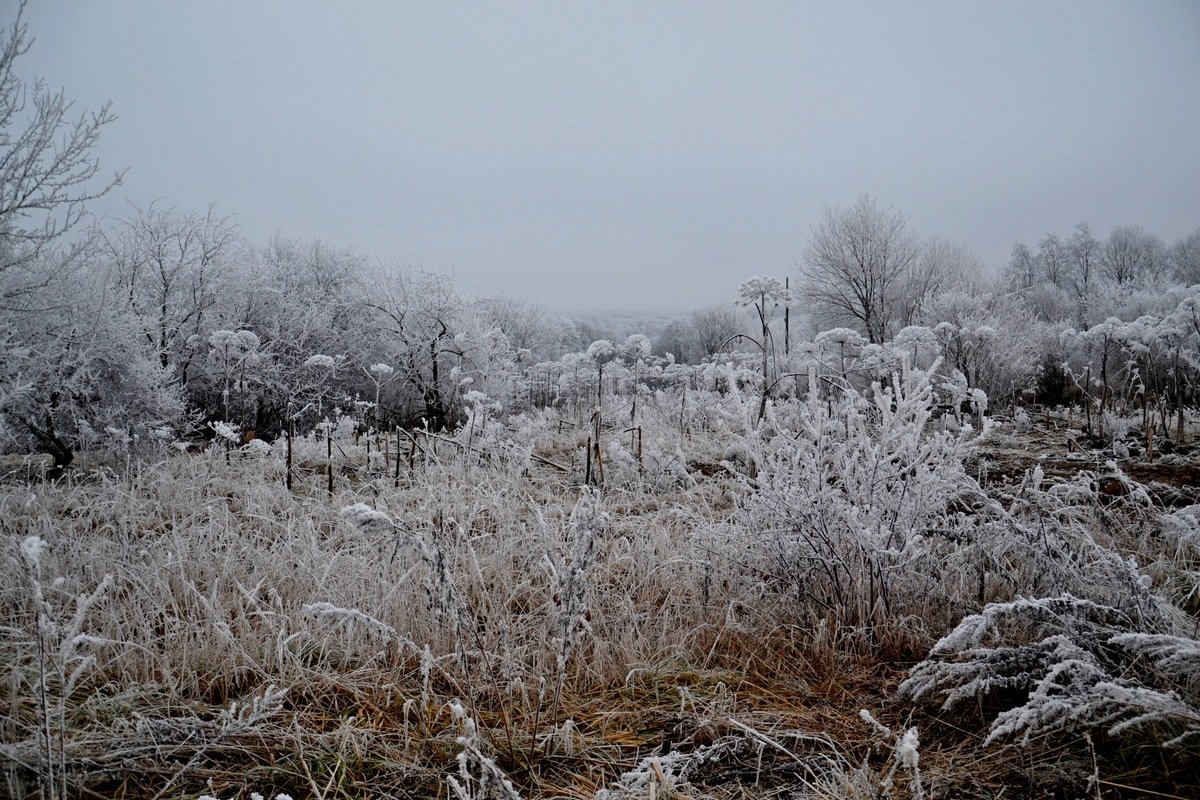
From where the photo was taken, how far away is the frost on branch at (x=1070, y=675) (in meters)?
1.26

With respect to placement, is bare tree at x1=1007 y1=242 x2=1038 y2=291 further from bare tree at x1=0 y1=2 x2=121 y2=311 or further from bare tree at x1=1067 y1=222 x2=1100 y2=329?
bare tree at x1=0 y1=2 x2=121 y2=311

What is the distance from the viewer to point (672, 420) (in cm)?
888

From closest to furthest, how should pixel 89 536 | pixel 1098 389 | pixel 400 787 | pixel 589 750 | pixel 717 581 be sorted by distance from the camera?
1. pixel 400 787
2. pixel 589 750
3. pixel 717 581
4. pixel 89 536
5. pixel 1098 389

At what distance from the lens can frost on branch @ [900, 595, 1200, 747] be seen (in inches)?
49.6

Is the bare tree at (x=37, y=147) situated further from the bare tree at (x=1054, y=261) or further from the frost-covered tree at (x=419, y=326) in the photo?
the bare tree at (x=1054, y=261)

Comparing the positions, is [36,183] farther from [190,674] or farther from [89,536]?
[190,674]

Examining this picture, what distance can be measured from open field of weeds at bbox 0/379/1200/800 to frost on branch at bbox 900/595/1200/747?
13mm

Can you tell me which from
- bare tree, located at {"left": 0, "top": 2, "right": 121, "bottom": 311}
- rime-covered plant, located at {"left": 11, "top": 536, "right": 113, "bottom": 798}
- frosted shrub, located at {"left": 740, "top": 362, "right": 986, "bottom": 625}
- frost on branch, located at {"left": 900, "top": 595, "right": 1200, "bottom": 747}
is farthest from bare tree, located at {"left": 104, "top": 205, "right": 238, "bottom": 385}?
frost on branch, located at {"left": 900, "top": 595, "right": 1200, "bottom": 747}

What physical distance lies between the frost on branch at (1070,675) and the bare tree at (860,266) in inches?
878

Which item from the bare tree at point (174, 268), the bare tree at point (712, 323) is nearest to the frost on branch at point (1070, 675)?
the bare tree at point (174, 268)

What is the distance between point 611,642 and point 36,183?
683cm

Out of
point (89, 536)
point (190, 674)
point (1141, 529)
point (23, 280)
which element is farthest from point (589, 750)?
point (23, 280)

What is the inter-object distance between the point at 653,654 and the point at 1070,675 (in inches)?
49.0

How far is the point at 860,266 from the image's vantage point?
23.5m
